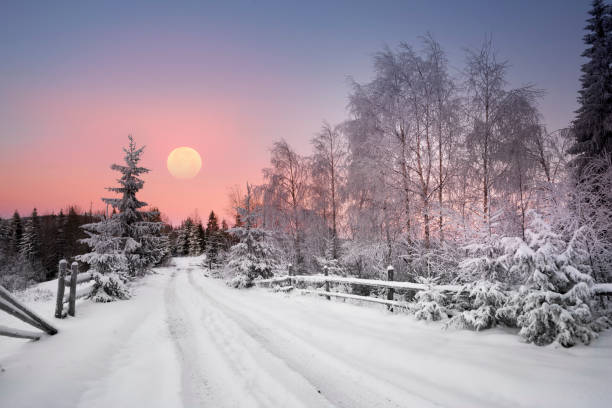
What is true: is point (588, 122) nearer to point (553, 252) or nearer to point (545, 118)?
point (545, 118)

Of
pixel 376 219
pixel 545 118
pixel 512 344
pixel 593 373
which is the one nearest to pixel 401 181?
pixel 376 219

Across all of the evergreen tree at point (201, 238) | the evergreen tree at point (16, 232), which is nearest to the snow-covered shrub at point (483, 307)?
the evergreen tree at point (16, 232)

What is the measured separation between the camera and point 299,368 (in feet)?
13.6

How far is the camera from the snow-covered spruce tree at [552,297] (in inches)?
167

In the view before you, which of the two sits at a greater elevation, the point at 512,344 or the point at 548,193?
the point at 548,193

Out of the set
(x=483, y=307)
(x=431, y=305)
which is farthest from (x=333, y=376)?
(x=483, y=307)

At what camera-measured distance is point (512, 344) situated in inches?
183

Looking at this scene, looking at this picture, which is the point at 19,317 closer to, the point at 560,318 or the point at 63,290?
the point at 63,290

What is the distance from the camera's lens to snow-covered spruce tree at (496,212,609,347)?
13.9 feet

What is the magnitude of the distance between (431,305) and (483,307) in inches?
41.2

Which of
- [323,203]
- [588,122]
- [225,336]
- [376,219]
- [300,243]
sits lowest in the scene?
[225,336]

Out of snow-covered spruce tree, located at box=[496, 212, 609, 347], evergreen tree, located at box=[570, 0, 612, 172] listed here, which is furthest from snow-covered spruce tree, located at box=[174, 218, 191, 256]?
snow-covered spruce tree, located at box=[496, 212, 609, 347]

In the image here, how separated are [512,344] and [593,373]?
1.13 meters

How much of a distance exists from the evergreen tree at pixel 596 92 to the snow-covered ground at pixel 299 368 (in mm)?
14298
